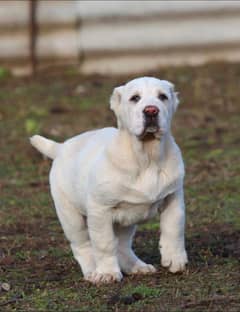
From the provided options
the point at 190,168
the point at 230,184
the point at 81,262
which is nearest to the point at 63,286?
the point at 81,262

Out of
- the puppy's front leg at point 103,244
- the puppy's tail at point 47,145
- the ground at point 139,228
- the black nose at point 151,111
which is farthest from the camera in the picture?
the puppy's tail at point 47,145

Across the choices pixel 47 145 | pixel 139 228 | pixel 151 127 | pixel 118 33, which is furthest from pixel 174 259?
pixel 118 33

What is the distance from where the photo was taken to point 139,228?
8.04 metres

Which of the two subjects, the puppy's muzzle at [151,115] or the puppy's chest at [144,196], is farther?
the puppy's chest at [144,196]

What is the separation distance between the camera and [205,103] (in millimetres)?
12852

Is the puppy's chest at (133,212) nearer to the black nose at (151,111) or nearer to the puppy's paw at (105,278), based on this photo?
the puppy's paw at (105,278)

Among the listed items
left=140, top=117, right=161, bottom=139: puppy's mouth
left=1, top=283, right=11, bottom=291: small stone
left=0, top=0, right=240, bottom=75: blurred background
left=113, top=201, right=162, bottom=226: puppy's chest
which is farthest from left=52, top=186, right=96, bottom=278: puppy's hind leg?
left=0, top=0, right=240, bottom=75: blurred background

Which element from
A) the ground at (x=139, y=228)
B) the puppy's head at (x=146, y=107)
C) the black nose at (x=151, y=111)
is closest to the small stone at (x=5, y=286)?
the ground at (x=139, y=228)

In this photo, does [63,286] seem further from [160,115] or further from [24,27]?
[24,27]

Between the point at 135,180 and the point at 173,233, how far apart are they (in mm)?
381

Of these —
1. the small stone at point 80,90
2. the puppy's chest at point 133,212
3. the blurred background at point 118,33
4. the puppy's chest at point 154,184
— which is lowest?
the small stone at point 80,90

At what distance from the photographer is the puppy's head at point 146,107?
6043mm

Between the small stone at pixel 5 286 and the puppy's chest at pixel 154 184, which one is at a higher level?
the puppy's chest at pixel 154 184

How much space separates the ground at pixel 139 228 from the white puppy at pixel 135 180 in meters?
0.18
